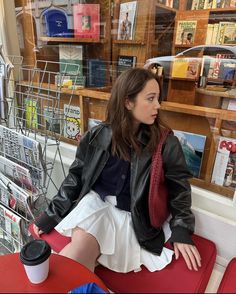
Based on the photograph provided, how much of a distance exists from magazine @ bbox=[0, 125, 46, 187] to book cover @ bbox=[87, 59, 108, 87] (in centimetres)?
58

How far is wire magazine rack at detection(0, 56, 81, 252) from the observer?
122 cm

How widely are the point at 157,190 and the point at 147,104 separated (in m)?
0.33

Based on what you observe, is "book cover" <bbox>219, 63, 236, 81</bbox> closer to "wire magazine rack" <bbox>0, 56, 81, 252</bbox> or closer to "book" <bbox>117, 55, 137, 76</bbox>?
"book" <bbox>117, 55, 137, 76</bbox>

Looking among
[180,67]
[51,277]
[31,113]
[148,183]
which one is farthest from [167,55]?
[51,277]

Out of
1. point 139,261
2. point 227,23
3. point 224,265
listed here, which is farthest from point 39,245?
point 227,23

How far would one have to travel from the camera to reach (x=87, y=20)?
Answer: 5.14 ft

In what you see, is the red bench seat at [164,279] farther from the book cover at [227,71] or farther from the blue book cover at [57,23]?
the blue book cover at [57,23]

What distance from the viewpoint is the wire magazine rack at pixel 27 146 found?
4.01 ft

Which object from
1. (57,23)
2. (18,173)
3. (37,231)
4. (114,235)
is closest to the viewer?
(114,235)

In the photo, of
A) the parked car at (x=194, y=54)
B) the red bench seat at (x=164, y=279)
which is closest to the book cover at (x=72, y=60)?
the parked car at (x=194, y=54)

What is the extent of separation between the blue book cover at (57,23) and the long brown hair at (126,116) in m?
0.82

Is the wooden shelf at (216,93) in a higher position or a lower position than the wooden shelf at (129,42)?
lower

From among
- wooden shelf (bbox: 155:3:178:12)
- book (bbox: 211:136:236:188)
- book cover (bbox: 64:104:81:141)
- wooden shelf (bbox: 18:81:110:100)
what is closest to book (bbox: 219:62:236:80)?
book (bbox: 211:136:236:188)

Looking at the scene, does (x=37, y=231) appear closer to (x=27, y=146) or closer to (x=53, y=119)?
(x=27, y=146)
